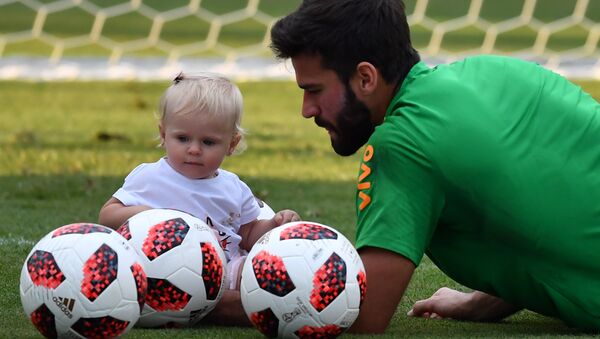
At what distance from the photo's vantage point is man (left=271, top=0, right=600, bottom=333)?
4301 millimetres

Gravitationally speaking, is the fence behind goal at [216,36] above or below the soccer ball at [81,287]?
below

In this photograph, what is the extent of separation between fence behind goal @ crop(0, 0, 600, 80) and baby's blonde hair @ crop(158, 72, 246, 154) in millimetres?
8874

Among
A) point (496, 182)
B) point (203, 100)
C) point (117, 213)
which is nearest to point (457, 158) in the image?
point (496, 182)

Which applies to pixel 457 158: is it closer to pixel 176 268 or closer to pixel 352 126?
pixel 352 126

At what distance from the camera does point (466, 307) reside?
4969 millimetres

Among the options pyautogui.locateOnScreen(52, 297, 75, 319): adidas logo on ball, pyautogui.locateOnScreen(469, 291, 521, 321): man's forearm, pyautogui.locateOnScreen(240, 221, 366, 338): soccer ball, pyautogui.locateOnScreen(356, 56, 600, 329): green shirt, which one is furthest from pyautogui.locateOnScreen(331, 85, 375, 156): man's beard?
pyautogui.locateOnScreen(52, 297, 75, 319): adidas logo on ball

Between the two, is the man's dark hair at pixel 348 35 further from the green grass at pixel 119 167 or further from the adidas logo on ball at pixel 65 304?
the adidas logo on ball at pixel 65 304

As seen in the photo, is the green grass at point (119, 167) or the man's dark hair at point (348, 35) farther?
the green grass at point (119, 167)

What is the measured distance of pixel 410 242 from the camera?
430cm

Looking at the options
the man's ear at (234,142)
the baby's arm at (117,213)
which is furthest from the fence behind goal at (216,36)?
the baby's arm at (117,213)

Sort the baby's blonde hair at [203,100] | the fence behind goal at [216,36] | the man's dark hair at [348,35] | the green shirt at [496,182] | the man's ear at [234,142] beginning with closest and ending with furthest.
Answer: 1. the green shirt at [496,182]
2. the man's dark hair at [348,35]
3. the baby's blonde hair at [203,100]
4. the man's ear at [234,142]
5. the fence behind goal at [216,36]

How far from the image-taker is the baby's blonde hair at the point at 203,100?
16.4ft

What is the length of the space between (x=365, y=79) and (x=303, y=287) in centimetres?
82

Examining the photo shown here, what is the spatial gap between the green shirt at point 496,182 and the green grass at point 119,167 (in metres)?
0.26
